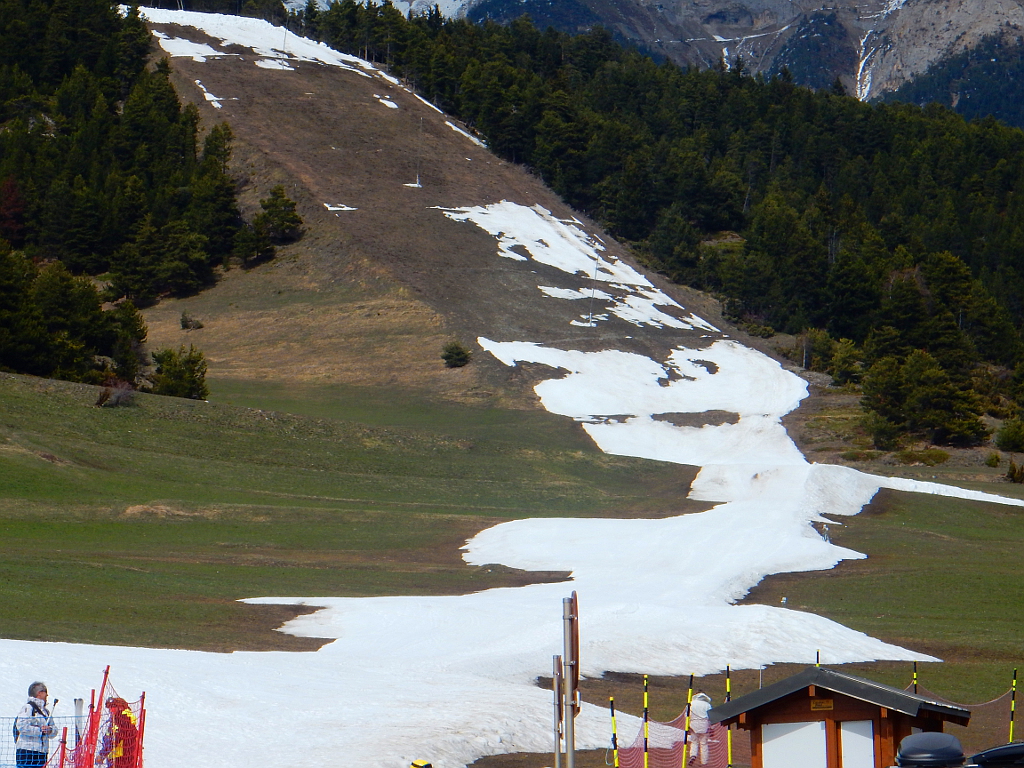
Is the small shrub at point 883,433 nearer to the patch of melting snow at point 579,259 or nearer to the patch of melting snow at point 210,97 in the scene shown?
the patch of melting snow at point 579,259

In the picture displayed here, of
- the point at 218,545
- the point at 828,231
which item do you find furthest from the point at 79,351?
the point at 828,231

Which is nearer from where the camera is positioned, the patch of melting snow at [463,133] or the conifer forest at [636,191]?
the conifer forest at [636,191]

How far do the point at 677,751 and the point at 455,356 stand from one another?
55.6 m

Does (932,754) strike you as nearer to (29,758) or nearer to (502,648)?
(29,758)

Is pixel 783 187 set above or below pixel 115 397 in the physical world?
above

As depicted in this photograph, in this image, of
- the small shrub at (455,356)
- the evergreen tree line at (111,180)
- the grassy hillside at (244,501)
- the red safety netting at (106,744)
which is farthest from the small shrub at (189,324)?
the red safety netting at (106,744)

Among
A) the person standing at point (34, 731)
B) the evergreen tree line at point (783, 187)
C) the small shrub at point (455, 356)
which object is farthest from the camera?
the evergreen tree line at point (783, 187)

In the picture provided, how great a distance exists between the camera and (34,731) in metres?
11.9

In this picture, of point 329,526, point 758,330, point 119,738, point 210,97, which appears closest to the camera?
point 119,738

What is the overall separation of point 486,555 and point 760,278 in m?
63.7

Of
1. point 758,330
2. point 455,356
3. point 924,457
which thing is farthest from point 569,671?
point 758,330

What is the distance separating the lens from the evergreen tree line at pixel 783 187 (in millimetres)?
86125

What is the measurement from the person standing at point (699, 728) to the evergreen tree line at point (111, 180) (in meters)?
51.1

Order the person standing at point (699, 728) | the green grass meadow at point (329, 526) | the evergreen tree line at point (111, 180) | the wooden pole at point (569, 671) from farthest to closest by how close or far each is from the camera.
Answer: the evergreen tree line at point (111, 180), the green grass meadow at point (329, 526), the person standing at point (699, 728), the wooden pole at point (569, 671)
